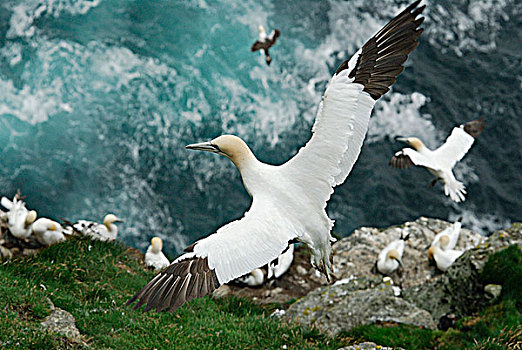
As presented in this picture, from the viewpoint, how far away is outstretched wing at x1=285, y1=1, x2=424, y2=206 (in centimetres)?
517

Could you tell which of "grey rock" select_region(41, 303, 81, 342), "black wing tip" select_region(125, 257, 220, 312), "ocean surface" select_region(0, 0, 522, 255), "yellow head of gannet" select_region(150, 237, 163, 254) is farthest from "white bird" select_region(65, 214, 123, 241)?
"black wing tip" select_region(125, 257, 220, 312)

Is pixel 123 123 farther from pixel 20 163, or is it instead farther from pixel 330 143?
pixel 330 143

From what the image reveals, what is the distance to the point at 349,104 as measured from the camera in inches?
206

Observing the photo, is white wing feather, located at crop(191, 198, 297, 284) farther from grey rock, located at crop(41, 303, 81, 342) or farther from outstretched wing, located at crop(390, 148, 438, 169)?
outstretched wing, located at crop(390, 148, 438, 169)

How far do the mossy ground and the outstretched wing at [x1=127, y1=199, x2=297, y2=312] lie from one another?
135 cm

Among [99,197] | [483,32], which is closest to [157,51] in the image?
[99,197]

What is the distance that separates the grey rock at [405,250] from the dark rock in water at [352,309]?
372 cm

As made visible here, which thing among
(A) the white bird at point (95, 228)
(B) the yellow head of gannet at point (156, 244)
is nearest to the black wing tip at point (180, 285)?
(A) the white bird at point (95, 228)

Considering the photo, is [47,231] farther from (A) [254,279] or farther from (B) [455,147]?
(B) [455,147]

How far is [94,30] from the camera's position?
18.9 metres

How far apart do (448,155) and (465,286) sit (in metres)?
3.72

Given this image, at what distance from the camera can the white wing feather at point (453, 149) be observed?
1125cm

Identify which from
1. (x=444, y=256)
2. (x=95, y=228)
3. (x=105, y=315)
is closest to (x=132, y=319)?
(x=105, y=315)

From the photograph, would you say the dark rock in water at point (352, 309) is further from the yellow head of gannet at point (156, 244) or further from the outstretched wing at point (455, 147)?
the outstretched wing at point (455, 147)
